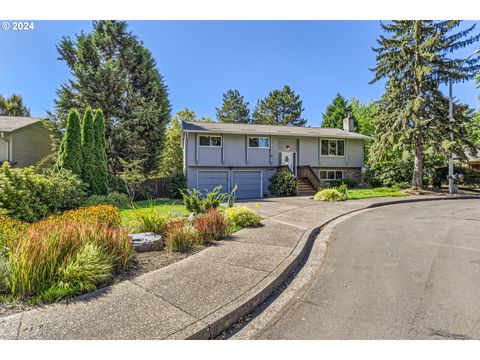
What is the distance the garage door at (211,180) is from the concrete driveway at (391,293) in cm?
1196

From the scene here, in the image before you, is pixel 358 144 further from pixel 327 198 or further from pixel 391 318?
pixel 391 318

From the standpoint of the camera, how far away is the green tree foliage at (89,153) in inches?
428

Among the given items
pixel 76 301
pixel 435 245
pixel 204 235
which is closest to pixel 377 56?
pixel 435 245

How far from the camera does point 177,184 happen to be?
52.8 ft

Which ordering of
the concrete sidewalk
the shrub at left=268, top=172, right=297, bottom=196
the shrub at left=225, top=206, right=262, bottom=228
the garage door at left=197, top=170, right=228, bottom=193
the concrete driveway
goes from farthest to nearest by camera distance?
the garage door at left=197, top=170, right=228, bottom=193, the shrub at left=268, top=172, right=297, bottom=196, the shrub at left=225, top=206, right=262, bottom=228, the concrete driveway, the concrete sidewalk

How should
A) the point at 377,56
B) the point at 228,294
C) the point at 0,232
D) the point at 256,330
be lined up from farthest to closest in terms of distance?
the point at 377,56 < the point at 0,232 < the point at 228,294 < the point at 256,330

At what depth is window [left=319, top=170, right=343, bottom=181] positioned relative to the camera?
20.1 metres

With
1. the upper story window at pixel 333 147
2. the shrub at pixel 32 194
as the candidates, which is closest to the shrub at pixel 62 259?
the shrub at pixel 32 194

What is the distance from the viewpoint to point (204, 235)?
515 centimetres

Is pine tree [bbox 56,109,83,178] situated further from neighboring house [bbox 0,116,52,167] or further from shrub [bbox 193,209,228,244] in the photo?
neighboring house [bbox 0,116,52,167]

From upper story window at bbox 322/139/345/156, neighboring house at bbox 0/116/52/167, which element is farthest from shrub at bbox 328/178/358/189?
neighboring house at bbox 0/116/52/167

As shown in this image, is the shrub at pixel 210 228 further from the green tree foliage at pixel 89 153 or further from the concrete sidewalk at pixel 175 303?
the green tree foliage at pixel 89 153

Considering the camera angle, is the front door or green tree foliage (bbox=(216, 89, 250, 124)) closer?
the front door

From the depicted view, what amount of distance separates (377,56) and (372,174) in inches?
362
